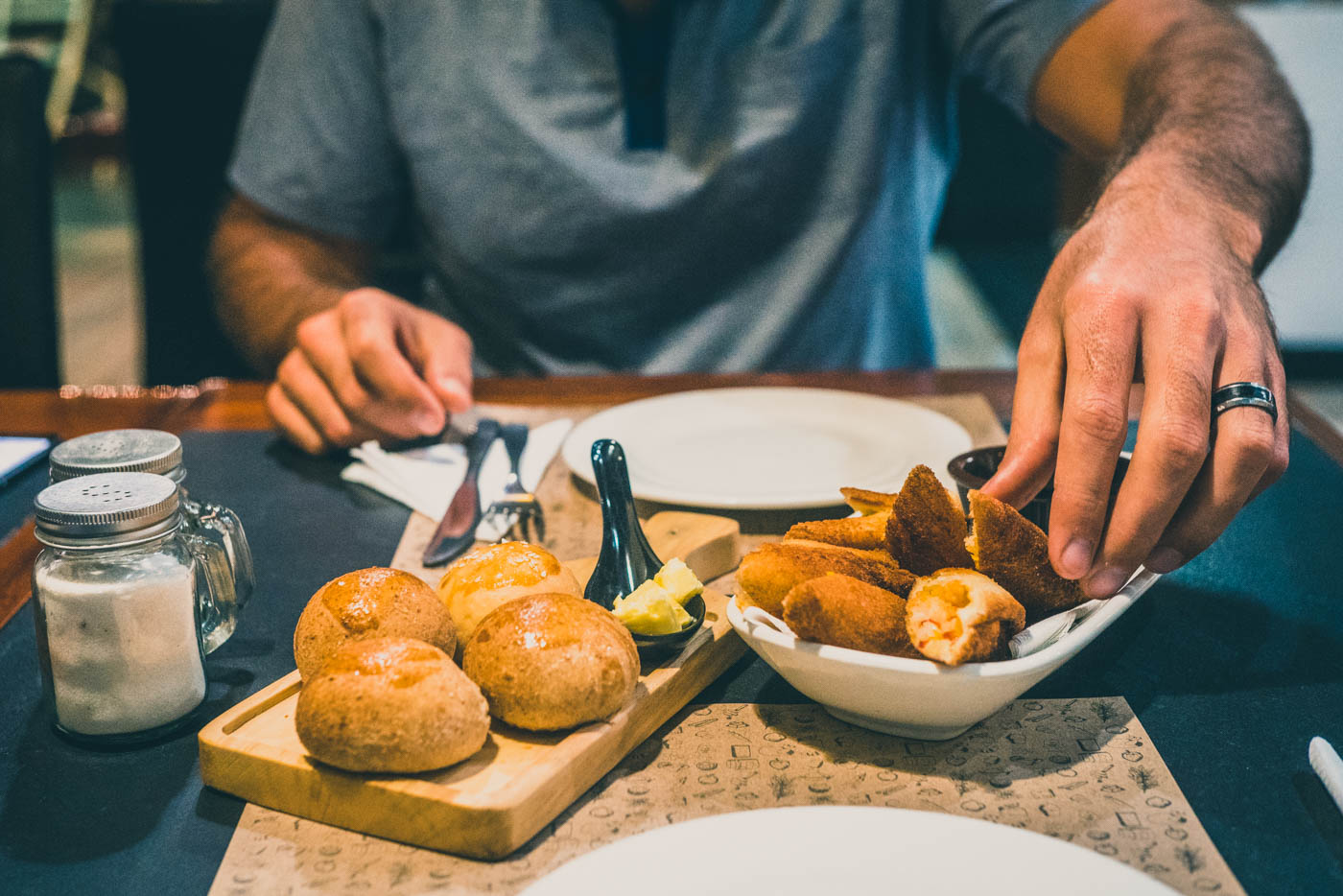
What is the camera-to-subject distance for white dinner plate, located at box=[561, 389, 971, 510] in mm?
846

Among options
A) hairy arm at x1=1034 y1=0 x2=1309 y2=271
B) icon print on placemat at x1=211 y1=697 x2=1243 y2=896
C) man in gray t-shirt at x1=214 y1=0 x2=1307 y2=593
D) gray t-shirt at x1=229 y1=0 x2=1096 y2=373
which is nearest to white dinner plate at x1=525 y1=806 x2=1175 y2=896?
icon print on placemat at x1=211 y1=697 x2=1243 y2=896

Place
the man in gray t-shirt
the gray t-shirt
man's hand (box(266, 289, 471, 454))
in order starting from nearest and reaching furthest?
man's hand (box(266, 289, 471, 454)) → the man in gray t-shirt → the gray t-shirt

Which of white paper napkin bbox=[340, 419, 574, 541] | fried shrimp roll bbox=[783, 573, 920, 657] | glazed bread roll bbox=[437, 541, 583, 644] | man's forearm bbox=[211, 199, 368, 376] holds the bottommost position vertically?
man's forearm bbox=[211, 199, 368, 376]

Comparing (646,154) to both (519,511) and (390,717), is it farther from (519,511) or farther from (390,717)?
(390,717)

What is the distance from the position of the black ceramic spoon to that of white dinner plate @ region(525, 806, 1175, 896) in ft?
0.63

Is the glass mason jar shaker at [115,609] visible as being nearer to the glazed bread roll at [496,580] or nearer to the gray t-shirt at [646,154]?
the glazed bread roll at [496,580]

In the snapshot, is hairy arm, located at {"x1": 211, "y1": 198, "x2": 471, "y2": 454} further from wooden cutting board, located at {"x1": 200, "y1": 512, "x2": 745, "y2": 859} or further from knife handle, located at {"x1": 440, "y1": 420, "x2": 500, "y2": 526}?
wooden cutting board, located at {"x1": 200, "y1": 512, "x2": 745, "y2": 859}

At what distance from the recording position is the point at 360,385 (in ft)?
3.19

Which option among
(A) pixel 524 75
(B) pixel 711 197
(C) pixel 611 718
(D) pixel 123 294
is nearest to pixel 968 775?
(C) pixel 611 718

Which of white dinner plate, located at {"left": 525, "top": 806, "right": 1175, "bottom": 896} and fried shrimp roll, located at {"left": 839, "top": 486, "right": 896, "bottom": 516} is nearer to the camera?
white dinner plate, located at {"left": 525, "top": 806, "right": 1175, "bottom": 896}

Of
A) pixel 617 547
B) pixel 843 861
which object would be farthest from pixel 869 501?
pixel 843 861

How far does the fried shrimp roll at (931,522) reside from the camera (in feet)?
1.79

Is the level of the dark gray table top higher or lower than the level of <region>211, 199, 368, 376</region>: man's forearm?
Result: higher

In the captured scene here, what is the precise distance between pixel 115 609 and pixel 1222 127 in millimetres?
981
